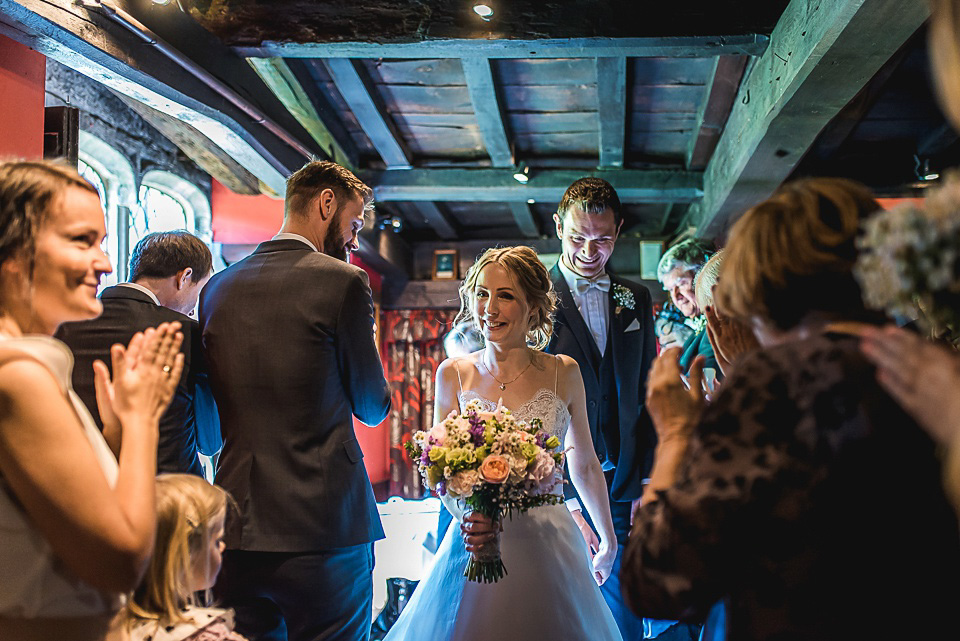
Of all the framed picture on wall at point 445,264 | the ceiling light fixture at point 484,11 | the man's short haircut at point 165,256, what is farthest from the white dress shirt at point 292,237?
the framed picture on wall at point 445,264

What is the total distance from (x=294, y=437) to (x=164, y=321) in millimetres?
787

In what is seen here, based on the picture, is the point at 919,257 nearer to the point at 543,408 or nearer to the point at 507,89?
the point at 543,408

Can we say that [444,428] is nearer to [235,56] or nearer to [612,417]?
[612,417]

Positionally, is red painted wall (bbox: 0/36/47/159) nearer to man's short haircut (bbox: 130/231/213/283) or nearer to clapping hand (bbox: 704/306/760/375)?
man's short haircut (bbox: 130/231/213/283)

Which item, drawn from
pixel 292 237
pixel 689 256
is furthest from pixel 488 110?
pixel 292 237

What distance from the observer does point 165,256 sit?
3.04 m

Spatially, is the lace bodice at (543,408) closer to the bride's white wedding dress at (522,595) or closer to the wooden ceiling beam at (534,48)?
the bride's white wedding dress at (522,595)

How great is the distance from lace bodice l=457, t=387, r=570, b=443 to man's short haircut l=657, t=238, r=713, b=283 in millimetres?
1597

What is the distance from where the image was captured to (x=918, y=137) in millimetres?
6410

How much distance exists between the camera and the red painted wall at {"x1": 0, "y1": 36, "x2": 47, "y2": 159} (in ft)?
10.8

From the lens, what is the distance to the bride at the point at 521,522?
272cm

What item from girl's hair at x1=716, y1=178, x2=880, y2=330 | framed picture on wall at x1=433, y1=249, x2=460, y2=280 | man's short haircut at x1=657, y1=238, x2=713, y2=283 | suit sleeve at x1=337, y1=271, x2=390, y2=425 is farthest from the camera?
framed picture on wall at x1=433, y1=249, x2=460, y2=280

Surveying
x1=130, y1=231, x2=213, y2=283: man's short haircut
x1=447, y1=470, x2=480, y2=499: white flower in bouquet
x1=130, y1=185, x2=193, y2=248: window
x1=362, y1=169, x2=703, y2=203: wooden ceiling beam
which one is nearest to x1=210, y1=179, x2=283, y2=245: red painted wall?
x1=130, y1=185, x2=193, y2=248: window

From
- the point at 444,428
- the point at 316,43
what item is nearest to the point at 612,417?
the point at 444,428
